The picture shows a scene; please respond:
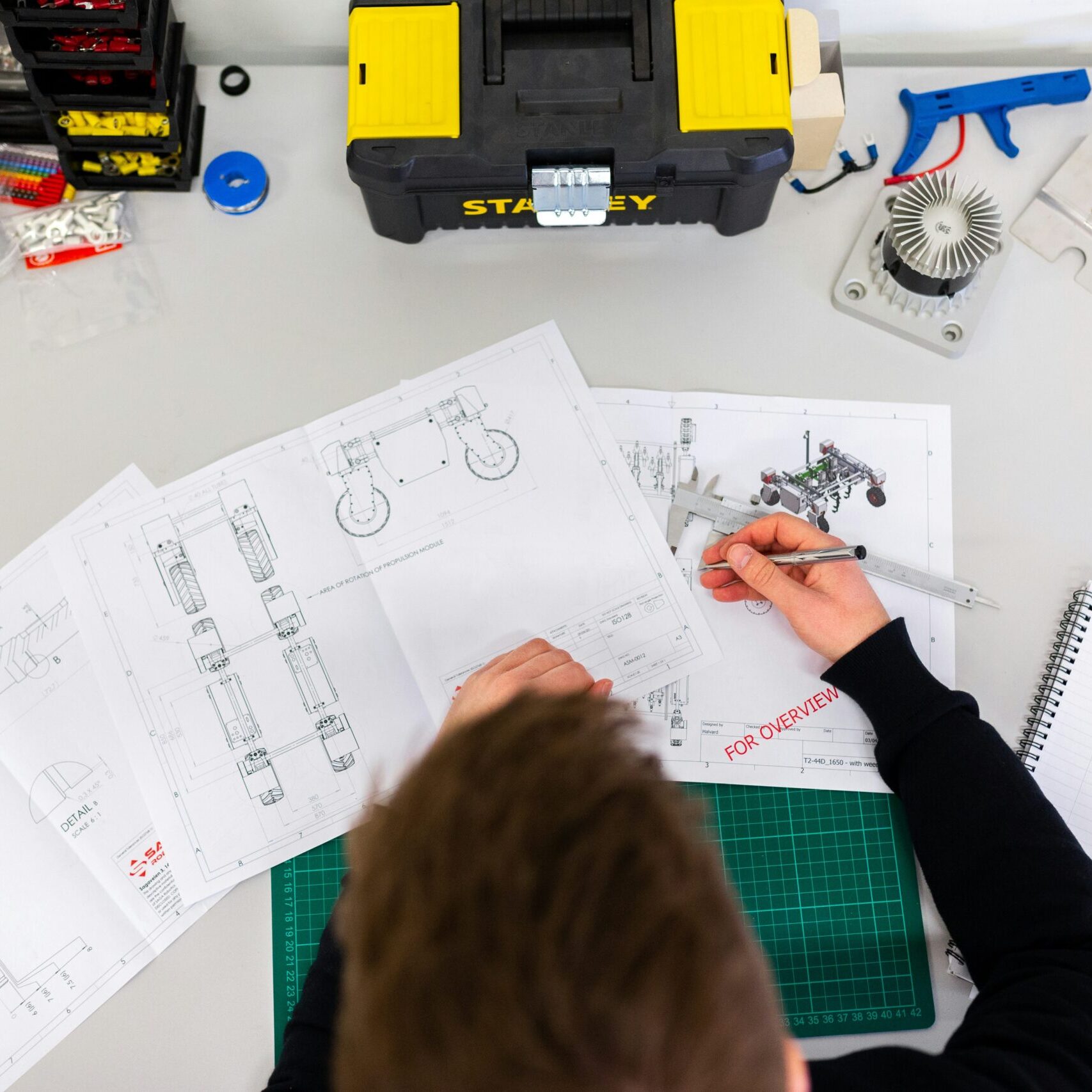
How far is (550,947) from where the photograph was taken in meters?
0.46

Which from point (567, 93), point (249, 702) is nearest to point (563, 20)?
point (567, 93)

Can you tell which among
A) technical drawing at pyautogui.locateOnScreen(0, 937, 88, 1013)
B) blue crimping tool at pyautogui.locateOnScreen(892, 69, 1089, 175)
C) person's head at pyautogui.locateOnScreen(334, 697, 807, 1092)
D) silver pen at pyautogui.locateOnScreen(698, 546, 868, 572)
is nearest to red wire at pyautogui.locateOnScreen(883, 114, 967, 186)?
blue crimping tool at pyautogui.locateOnScreen(892, 69, 1089, 175)

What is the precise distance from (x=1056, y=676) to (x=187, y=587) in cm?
86

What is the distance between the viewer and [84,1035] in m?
0.89

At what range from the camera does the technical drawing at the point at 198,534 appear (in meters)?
0.98

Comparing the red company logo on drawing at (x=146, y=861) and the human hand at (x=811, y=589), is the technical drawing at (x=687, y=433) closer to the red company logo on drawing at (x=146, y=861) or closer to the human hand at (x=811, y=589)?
the human hand at (x=811, y=589)

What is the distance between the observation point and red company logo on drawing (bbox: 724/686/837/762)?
94 cm

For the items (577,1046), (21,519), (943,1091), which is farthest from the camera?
(21,519)

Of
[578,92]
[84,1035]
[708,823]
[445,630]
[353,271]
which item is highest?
[578,92]

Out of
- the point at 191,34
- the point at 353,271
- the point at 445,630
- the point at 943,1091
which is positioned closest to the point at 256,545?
the point at 445,630

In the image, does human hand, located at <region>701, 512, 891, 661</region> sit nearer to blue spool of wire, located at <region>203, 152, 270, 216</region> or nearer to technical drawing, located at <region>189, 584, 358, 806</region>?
technical drawing, located at <region>189, 584, 358, 806</region>

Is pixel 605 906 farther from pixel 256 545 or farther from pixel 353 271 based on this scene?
pixel 353 271

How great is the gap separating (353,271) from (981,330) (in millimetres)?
670

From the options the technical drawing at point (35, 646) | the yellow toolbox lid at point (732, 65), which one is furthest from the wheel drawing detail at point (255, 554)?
the yellow toolbox lid at point (732, 65)
